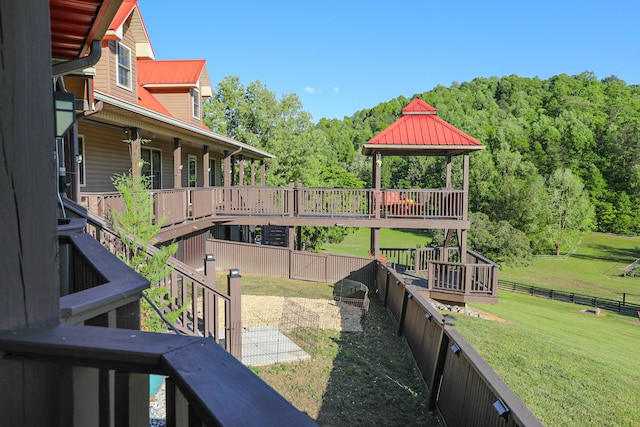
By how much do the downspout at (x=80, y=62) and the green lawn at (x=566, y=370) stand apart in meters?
8.60

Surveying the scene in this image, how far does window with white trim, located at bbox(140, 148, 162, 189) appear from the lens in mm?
16375

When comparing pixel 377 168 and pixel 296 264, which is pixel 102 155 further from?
pixel 377 168

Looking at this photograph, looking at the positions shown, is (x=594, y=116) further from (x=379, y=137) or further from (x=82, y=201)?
(x=82, y=201)

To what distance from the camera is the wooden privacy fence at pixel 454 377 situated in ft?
13.9

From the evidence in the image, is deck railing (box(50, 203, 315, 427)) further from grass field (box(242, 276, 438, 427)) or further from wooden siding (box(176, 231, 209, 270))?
wooden siding (box(176, 231, 209, 270))

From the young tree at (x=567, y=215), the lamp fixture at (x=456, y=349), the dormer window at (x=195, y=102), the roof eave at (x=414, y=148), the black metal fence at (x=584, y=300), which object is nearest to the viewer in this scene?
the lamp fixture at (x=456, y=349)

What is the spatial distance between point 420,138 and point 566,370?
9.55m

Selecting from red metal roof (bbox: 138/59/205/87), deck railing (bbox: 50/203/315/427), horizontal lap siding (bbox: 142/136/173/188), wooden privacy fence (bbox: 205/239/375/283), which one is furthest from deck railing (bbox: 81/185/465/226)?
deck railing (bbox: 50/203/315/427)

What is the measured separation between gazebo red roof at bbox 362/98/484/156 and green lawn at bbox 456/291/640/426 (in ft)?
21.3

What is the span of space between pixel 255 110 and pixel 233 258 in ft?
79.2

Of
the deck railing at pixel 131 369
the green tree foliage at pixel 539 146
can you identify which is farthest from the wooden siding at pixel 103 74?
the green tree foliage at pixel 539 146

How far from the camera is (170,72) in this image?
1947cm

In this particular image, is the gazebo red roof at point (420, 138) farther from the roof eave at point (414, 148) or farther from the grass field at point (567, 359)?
the grass field at point (567, 359)

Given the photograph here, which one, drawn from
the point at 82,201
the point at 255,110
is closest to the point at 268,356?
the point at 82,201
